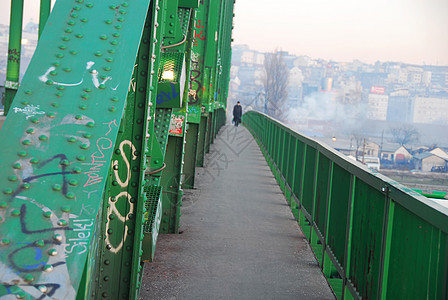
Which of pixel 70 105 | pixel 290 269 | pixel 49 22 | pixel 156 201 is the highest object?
pixel 49 22

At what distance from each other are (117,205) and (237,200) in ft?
25.0

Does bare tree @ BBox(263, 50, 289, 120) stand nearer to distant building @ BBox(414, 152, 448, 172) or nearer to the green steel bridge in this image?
distant building @ BBox(414, 152, 448, 172)

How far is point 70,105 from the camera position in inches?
101

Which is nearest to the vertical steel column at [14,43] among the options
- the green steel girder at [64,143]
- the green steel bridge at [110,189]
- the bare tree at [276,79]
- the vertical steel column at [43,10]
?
the vertical steel column at [43,10]

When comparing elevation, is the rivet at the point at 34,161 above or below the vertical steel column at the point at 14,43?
below

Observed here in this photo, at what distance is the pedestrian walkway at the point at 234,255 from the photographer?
5609 mm

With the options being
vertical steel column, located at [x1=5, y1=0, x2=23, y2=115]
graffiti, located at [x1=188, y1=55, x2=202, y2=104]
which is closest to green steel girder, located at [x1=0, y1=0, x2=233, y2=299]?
graffiti, located at [x1=188, y1=55, x2=202, y2=104]

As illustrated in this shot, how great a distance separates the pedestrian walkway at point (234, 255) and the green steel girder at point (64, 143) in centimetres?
295

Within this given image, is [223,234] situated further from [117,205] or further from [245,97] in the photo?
[245,97]

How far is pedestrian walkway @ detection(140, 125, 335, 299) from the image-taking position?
5609mm

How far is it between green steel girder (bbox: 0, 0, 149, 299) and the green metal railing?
1.59m

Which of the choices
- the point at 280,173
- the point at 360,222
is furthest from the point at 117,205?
the point at 280,173

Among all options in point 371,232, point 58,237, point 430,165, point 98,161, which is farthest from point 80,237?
point 430,165

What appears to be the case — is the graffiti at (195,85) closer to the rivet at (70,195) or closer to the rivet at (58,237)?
the rivet at (70,195)
